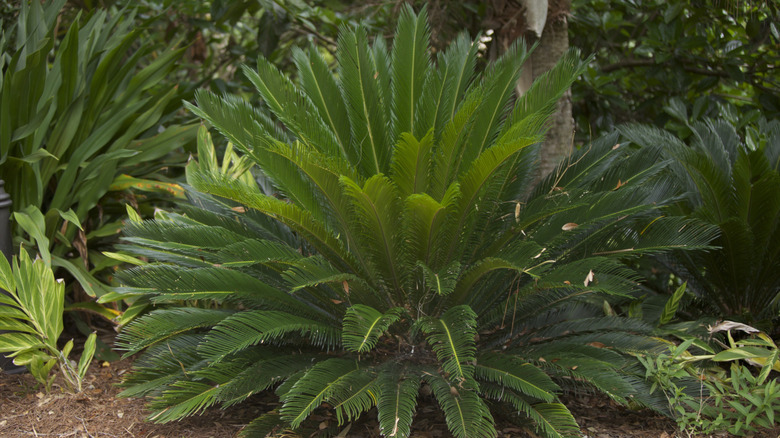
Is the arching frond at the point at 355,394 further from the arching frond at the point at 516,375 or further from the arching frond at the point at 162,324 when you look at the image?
the arching frond at the point at 162,324

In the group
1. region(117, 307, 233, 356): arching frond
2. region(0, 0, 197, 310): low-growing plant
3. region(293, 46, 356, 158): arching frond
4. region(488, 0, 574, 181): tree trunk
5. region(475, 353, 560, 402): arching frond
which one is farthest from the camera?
region(488, 0, 574, 181): tree trunk

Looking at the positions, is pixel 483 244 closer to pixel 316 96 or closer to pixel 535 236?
pixel 535 236

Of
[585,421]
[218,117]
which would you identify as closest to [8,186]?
[218,117]

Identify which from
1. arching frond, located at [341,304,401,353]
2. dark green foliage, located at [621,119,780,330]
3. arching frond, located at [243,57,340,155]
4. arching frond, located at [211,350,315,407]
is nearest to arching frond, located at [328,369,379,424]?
arching frond, located at [341,304,401,353]

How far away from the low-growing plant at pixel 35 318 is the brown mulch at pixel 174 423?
0.36 feet

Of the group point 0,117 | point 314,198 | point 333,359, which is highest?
point 0,117

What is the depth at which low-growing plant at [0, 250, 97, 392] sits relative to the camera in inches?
109

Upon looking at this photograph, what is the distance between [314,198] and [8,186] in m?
1.99

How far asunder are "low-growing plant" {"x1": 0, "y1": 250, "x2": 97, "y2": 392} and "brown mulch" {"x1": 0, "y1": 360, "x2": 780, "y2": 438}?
0.36 ft

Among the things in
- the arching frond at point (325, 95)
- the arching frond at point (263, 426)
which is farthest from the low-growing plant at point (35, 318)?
the arching frond at point (325, 95)

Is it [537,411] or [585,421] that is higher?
[537,411]

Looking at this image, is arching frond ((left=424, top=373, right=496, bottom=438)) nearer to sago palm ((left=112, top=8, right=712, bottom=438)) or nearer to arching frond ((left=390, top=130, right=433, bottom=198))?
sago palm ((left=112, top=8, right=712, bottom=438))

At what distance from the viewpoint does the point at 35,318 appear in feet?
9.23

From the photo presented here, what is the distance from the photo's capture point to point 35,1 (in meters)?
3.77
